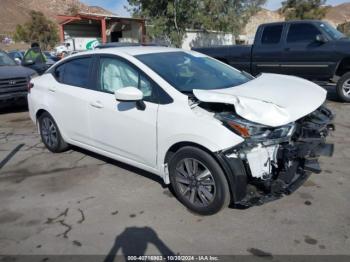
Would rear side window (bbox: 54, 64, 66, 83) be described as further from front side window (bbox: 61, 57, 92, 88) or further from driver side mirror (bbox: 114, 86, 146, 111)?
driver side mirror (bbox: 114, 86, 146, 111)

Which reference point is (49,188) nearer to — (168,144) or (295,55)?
(168,144)

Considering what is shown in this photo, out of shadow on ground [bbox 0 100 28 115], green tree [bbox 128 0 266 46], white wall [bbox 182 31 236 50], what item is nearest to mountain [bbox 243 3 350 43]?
white wall [bbox 182 31 236 50]

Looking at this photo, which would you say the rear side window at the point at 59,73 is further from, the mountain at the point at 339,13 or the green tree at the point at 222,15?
the mountain at the point at 339,13

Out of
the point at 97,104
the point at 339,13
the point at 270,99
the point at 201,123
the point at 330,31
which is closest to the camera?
the point at 201,123

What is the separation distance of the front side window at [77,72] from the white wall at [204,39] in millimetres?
18632

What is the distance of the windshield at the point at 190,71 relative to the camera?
3.96 m

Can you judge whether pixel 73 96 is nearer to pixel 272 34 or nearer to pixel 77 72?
pixel 77 72

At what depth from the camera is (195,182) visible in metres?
3.57

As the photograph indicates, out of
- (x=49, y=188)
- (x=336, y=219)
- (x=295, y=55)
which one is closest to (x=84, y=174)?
(x=49, y=188)

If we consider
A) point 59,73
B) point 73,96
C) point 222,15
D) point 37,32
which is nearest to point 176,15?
point 222,15

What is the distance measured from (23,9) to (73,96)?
123 meters

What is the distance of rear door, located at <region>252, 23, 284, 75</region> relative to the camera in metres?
9.51

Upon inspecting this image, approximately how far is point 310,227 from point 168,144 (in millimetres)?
1588

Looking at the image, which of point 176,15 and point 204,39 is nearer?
point 176,15
